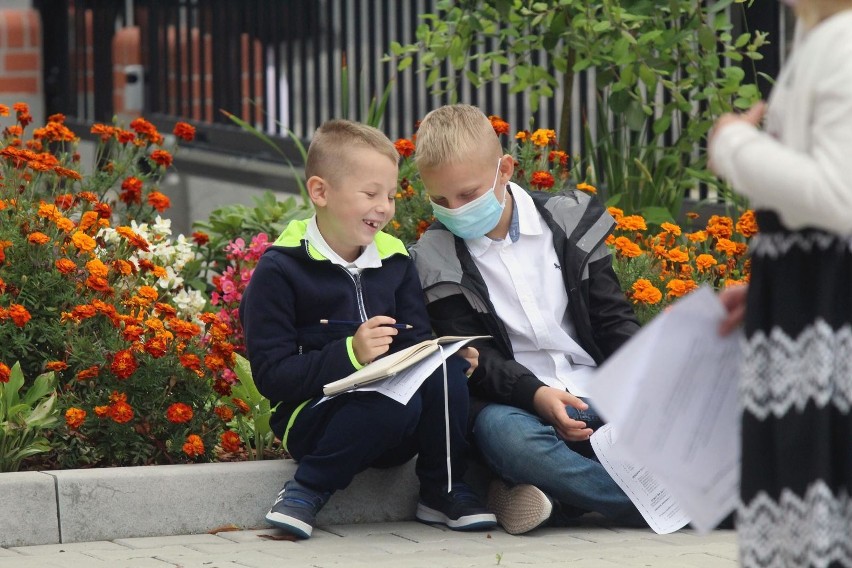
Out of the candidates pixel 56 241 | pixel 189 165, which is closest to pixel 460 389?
pixel 56 241

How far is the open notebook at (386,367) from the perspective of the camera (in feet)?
13.0

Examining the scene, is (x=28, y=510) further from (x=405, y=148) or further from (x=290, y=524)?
(x=405, y=148)

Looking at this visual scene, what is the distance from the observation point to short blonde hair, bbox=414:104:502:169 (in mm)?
4363

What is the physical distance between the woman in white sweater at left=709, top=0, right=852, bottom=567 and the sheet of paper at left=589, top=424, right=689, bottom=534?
1834mm

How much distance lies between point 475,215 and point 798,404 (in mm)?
2159

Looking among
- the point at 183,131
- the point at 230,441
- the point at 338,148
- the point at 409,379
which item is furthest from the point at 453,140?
the point at 183,131

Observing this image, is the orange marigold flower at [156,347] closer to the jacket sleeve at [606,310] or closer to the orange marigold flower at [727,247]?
the jacket sleeve at [606,310]

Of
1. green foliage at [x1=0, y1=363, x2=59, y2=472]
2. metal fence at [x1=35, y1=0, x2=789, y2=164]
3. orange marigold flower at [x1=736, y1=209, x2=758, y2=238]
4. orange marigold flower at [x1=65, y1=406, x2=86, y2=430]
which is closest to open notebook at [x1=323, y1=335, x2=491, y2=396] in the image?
orange marigold flower at [x1=65, y1=406, x2=86, y2=430]

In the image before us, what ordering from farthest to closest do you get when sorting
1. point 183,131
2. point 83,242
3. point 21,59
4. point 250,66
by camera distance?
point 21,59, point 250,66, point 183,131, point 83,242

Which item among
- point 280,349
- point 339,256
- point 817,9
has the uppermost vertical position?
point 817,9

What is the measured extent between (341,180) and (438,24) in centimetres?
263

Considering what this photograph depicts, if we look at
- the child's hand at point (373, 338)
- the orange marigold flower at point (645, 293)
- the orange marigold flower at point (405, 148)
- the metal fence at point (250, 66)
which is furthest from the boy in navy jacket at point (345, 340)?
the metal fence at point (250, 66)

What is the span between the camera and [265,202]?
6703mm

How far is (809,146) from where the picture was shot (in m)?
2.32
